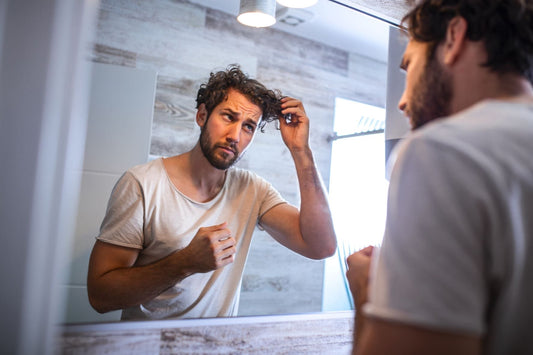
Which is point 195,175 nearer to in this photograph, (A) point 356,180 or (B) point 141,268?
(B) point 141,268

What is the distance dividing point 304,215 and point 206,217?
0.95ft

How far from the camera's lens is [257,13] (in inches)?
43.8

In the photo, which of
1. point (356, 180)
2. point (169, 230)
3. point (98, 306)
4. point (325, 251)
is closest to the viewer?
point (98, 306)

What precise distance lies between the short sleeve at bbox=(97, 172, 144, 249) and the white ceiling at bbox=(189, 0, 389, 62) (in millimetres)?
506

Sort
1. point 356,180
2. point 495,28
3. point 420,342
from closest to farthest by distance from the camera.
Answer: point 420,342 < point 495,28 < point 356,180

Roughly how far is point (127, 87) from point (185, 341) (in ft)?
1.95

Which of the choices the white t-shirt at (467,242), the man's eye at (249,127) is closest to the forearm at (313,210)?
the man's eye at (249,127)

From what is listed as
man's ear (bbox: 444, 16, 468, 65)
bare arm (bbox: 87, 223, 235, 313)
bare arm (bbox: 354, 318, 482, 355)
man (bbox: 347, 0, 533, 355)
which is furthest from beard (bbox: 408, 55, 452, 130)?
bare arm (bbox: 87, 223, 235, 313)

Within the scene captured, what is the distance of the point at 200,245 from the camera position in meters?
0.92

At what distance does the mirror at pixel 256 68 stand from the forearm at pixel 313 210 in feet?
0.16

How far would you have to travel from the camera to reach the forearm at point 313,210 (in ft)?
3.77

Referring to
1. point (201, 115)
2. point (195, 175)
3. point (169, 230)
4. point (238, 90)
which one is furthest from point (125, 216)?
point (238, 90)

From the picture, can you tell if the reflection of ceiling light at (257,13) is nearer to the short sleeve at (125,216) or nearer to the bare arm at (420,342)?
the short sleeve at (125,216)

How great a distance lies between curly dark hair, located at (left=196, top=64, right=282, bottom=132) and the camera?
1083 mm
